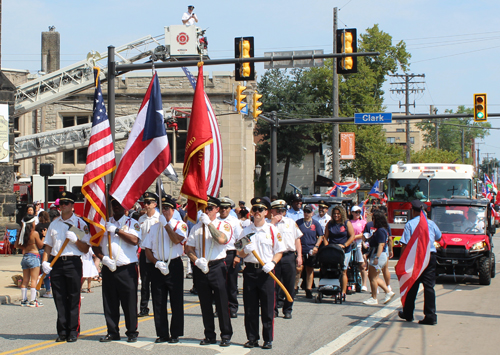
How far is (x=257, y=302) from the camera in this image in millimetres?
7539

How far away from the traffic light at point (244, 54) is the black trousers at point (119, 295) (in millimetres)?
7730

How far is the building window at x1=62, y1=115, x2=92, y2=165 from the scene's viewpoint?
99.2 feet

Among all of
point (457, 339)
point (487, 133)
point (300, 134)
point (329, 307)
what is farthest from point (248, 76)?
point (487, 133)

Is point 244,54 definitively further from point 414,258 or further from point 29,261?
point 414,258

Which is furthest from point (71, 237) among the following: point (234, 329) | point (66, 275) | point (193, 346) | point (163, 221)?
point (234, 329)

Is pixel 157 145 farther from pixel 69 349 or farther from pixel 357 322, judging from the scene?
pixel 357 322

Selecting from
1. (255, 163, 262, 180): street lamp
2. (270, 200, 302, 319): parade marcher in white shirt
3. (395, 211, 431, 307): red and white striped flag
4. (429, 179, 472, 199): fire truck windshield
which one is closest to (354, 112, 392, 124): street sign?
(429, 179, 472, 199): fire truck windshield

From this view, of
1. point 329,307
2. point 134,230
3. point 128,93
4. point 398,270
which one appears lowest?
point 329,307

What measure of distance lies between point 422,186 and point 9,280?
44.5 feet

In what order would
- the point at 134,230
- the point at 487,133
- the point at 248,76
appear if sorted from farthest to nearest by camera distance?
1. the point at 487,133
2. the point at 248,76
3. the point at 134,230

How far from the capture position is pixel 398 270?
374 inches

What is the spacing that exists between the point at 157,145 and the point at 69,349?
2.91 metres

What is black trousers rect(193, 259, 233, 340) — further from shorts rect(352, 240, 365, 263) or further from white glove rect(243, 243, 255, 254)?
shorts rect(352, 240, 365, 263)

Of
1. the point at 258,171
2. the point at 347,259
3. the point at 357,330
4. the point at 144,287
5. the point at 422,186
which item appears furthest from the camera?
the point at 258,171
